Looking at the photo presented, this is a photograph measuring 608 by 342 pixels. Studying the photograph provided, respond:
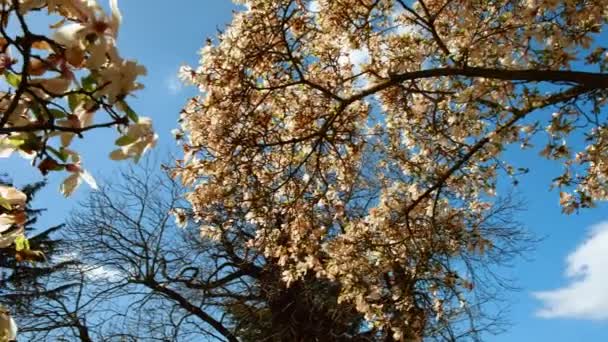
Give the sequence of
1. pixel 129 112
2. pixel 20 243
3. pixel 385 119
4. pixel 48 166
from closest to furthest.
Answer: pixel 129 112 → pixel 48 166 → pixel 20 243 → pixel 385 119

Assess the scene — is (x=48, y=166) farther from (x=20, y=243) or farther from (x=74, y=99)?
(x=20, y=243)

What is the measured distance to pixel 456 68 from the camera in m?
3.92

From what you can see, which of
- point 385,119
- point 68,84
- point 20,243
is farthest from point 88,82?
point 385,119

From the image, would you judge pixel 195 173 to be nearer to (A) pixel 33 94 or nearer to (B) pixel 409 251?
(B) pixel 409 251

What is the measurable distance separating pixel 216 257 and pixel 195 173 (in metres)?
7.38

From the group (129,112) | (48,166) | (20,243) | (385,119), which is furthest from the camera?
(385,119)

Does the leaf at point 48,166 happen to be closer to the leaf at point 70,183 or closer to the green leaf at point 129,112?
the leaf at point 70,183

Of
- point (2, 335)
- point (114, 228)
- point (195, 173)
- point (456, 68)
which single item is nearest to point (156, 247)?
point (114, 228)

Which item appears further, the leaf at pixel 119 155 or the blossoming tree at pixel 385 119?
the blossoming tree at pixel 385 119

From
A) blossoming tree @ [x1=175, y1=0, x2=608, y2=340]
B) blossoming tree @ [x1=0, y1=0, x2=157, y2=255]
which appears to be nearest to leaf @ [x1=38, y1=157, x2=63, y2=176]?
blossoming tree @ [x1=0, y1=0, x2=157, y2=255]

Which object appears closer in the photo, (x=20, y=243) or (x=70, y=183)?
(x=70, y=183)

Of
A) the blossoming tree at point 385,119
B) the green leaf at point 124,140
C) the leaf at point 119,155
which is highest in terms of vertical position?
the blossoming tree at point 385,119

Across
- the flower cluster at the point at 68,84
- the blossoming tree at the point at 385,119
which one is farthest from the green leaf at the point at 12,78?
the blossoming tree at the point at 385,119

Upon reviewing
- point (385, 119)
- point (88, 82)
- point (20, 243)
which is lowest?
point (20, 243)
